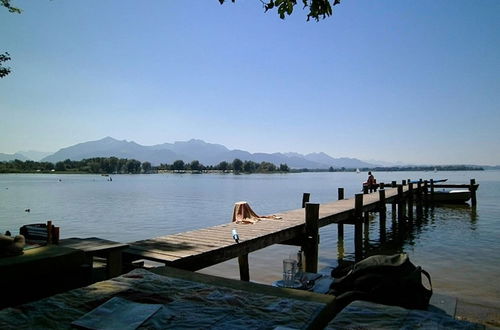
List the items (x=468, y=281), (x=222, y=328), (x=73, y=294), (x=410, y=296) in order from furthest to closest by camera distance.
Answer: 1. (x=468, y=281)
2. (x=410, y=296)
3. (x=73, y=294)
4. (x=222, y=328)

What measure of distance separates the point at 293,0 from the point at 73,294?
381 centimetres

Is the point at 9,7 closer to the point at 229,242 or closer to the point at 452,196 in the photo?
the point at 229,242

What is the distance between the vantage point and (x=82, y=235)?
824 inches

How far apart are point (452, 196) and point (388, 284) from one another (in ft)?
116

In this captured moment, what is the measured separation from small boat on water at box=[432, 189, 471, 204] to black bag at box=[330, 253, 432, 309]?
32.9 metres

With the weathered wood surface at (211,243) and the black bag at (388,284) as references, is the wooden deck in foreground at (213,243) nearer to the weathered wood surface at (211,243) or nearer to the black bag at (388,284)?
the weathered wood surface at (211,243)

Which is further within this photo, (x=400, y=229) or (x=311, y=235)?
(x=400, y=229)

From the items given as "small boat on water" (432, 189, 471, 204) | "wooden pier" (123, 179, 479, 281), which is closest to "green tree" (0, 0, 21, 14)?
"wooden pier" (123, 179, 479, 281)

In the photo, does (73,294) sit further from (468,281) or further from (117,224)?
(117,224)

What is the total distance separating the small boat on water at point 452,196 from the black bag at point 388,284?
1296 inches

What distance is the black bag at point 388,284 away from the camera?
3.84m

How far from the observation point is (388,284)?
3.88 meters

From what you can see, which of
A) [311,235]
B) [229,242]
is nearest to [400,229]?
[311,235]

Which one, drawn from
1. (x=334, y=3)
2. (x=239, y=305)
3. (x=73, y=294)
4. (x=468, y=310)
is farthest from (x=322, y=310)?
(x=468, y=310)
